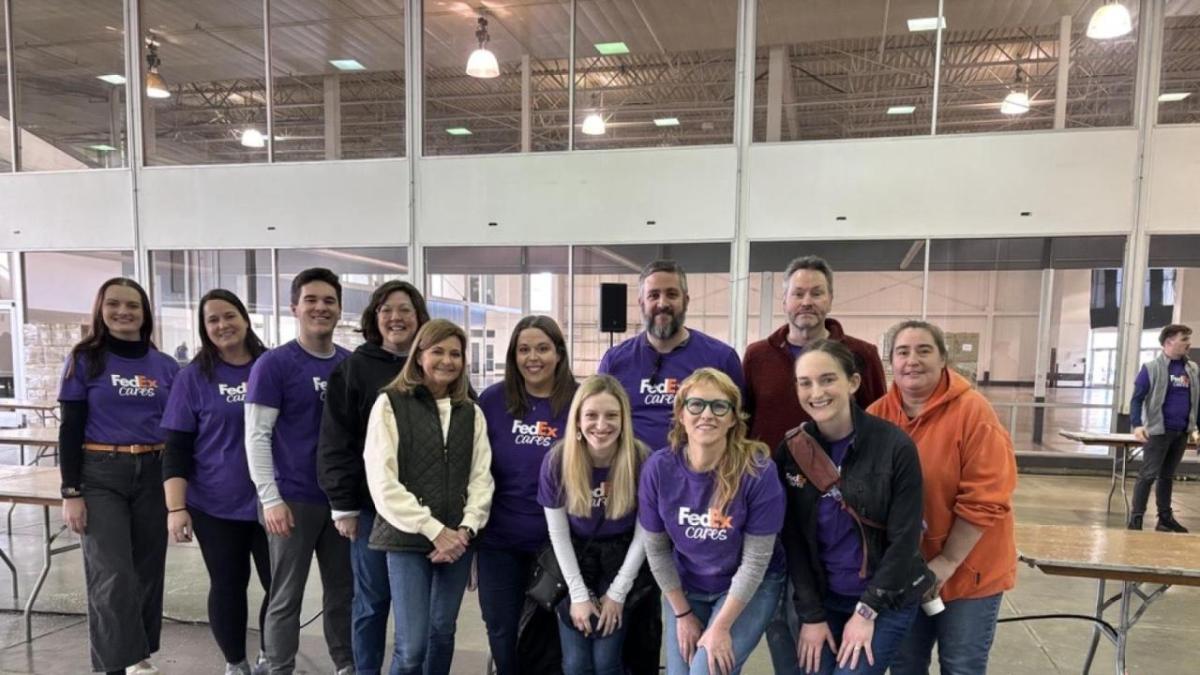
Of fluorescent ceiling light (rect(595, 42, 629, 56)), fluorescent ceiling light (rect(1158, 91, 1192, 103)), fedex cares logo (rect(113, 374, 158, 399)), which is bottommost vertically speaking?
fedex cares logo (rect(113, 374, 158, 399))

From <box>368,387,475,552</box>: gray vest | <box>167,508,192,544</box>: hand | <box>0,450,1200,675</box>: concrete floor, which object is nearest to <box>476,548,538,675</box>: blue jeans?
<box>368,387,475,552</box>: gray vest

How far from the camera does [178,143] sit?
10.2 m

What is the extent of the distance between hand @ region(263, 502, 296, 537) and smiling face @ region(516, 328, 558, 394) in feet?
3.20

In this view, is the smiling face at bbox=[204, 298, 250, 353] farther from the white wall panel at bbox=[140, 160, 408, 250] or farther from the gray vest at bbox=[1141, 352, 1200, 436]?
the gray vest at bbox=[1141, 352, 1200, 436]

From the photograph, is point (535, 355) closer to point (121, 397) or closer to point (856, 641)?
point (856, 641)

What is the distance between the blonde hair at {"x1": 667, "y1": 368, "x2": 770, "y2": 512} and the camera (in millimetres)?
1675

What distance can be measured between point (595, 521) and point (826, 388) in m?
0.79

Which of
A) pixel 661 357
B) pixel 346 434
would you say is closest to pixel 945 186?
pixel 661 357

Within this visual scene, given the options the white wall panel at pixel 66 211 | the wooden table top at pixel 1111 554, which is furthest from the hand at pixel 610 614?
the white wall panel at pixel 66 211

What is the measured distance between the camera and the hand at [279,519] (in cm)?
214

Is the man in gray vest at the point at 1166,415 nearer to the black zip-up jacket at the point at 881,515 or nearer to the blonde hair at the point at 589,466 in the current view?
the black zip-up jacket at the point at 881,515

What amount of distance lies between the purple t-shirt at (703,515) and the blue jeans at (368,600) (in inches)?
38.2

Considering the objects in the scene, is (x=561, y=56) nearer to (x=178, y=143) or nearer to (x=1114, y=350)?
(x=178, y=143)

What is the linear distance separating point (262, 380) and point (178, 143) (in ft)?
34.4
